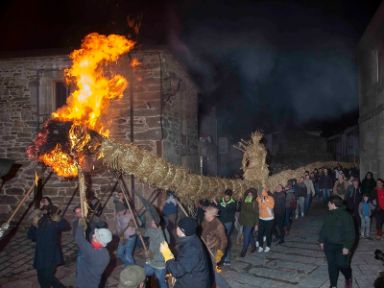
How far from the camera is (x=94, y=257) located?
4.52 meters

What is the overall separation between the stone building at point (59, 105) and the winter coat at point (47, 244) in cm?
532

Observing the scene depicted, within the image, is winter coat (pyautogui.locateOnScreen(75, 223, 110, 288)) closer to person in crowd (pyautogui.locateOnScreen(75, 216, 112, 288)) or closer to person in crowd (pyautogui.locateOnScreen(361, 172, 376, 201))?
person in crowd (pyautogui.locateOnScreen(75, 216, 112, 288))

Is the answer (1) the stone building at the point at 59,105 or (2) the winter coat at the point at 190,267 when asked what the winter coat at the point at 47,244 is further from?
(1) the stone building at the point at 59,105

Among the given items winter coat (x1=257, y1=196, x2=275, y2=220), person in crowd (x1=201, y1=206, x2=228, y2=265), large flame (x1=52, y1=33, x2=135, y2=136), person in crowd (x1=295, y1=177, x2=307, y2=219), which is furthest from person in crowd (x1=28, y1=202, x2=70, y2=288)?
person in crowd (x1=295, y1=177, x2=307, y2=219)

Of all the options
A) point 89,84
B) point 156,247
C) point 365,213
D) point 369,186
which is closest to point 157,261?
Answer: point 156,247

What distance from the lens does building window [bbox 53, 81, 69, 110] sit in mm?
12148

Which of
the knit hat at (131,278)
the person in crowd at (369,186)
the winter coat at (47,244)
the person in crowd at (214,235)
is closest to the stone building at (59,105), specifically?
the person in crowd at (214,235)

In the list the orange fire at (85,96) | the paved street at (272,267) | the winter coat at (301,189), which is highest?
the orange fire at (85,96)

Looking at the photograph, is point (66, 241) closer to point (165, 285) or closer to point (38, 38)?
point (165, 285)

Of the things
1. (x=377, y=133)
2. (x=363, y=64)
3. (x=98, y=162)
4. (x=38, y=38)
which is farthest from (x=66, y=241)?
(x=363, y=64)

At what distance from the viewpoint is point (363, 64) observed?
16828 mm

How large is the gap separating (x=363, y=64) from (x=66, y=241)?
15416mm

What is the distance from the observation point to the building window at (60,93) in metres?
12.1

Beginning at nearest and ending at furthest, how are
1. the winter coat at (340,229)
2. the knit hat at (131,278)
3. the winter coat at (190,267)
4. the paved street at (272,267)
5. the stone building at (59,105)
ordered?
1. the knit hat at (131,278)
2. the winter coat at (190,267)
3. the winter coat at (340,229)
4. the paved street at (272,267)
5. the stone building at (59,105)
